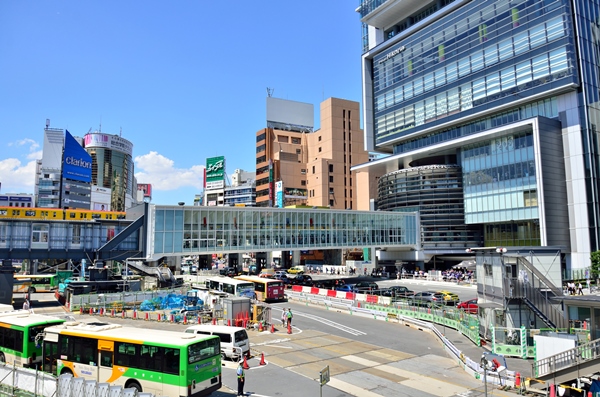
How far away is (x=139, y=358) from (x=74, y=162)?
5337 inches

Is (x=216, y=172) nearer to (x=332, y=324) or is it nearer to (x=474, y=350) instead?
(x=332, y=324)

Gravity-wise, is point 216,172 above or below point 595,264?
above

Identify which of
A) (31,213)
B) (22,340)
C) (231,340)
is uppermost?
(31,213)

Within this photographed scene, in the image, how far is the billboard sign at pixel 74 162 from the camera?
13062 cm

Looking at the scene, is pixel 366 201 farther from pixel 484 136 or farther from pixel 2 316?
pixel 2 316

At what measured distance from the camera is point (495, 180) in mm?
68375

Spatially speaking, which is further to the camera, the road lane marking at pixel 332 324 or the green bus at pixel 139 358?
the road lane marking at pixel 332 324

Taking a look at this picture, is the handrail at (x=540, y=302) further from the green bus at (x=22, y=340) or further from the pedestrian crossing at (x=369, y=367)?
the green bus at (x=22, y=340)

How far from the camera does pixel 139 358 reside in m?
15.6

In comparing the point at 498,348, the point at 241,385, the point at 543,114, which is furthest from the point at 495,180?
the point at 241,385

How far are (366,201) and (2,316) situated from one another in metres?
90.2

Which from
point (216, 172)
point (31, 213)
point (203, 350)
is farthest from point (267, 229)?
point (216, 172)

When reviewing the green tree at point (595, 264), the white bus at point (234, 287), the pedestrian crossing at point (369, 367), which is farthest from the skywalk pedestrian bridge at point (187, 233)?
the pedestrian crossing at point (369, 367)

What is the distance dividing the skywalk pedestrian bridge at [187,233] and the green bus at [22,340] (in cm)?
3506
